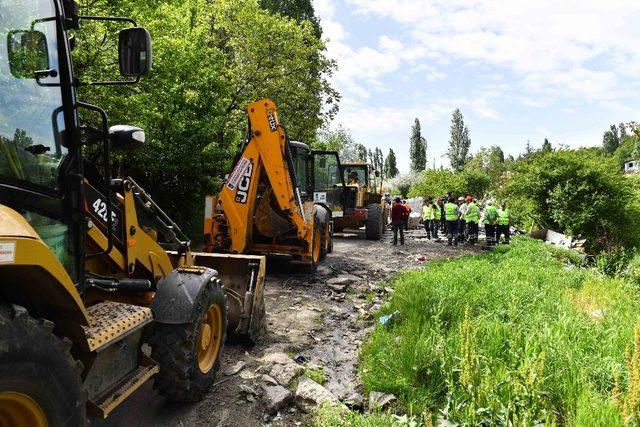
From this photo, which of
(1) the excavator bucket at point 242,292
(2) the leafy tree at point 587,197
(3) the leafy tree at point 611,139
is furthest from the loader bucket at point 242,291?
(3) the leafy tree at point 611,139

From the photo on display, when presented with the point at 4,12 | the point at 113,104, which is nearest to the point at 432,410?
the point at 4,12

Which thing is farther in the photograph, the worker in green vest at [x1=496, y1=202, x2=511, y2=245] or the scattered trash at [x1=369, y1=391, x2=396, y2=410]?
the worker in green vest at [x1=496, y1=202, x2=511, y2=245]

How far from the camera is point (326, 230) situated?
10859 mm

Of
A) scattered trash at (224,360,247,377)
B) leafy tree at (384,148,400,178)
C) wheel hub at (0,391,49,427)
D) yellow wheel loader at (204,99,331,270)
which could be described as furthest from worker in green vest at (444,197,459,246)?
leafy tree at (384,148,400,178)

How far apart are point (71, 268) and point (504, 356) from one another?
12.3ft

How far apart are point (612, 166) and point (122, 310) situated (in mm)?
18067

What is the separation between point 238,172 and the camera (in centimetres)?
810

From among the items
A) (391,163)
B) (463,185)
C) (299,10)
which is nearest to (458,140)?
(391,163)

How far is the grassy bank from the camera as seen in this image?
10.9 ft

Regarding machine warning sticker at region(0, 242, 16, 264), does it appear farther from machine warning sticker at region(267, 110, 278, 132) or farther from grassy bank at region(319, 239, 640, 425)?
machine warning sticker at region(267, 110, 278, 132)

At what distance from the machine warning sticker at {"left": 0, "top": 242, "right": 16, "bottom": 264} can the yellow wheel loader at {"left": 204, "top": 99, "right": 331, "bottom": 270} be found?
6090 mm

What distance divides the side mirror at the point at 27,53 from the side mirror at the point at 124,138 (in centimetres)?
60

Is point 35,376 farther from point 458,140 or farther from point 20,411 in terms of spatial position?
point 458,140

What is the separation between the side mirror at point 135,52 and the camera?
2.76m
